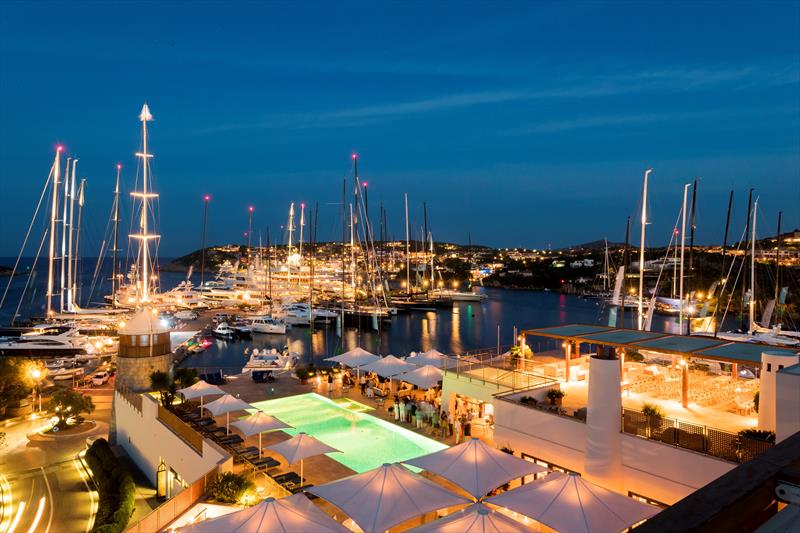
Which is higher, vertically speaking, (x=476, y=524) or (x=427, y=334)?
(x=476, y=524)

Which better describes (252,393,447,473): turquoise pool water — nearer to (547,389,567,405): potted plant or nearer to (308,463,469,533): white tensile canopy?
(547,389,567,405): potted plant

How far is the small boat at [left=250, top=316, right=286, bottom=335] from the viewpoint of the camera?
56506 mm

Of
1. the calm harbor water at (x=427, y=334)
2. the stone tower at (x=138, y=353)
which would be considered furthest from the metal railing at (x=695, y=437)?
the calm harbor water at (x=427, y=334)

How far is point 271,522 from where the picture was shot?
28.4 feet

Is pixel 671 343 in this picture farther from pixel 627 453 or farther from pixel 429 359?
pixel 429 359

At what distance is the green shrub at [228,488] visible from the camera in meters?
12.3

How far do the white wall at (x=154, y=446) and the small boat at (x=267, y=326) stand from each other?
34443 millimetres


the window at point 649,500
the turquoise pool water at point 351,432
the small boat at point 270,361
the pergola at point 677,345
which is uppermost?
the pergola at point 677,345

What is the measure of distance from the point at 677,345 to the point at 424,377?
8.20 meters

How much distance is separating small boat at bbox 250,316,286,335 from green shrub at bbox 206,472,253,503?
146ft

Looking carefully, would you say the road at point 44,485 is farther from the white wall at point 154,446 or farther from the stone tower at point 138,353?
the stone tower at point 138,353

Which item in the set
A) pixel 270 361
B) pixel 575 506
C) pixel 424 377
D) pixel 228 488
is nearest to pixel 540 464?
pixel 575 506

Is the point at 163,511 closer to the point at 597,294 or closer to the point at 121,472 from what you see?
the point at 121,472

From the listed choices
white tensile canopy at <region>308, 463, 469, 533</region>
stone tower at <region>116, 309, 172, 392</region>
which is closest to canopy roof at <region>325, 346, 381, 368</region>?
stone tower at <region>116, 309, 172, 392</region>
